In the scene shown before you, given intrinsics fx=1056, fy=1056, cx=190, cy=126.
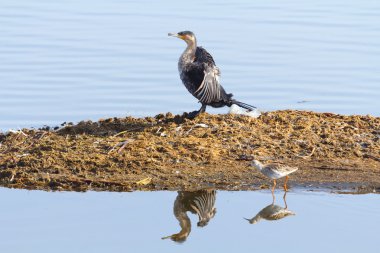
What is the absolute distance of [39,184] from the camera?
10023 millimetres

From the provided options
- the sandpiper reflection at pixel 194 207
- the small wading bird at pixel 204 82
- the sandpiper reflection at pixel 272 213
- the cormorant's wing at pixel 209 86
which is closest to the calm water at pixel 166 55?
the small wading bird at pixel 204 82

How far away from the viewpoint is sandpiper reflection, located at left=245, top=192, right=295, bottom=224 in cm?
938

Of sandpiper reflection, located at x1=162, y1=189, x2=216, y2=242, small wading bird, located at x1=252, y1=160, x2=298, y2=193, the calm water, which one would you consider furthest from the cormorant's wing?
sandpiper reflection, located at x1=162, y1=189, x2=216, y2=242

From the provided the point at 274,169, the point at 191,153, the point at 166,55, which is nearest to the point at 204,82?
the point at 191,153

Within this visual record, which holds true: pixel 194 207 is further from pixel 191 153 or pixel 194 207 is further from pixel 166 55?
pixel 166 55

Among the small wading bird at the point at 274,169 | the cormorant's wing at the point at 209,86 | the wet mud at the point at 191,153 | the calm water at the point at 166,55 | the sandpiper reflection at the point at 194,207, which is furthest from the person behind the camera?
the calm water at the point at 166,55

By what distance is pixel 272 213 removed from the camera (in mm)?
9492

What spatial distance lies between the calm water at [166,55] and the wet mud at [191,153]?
200cm

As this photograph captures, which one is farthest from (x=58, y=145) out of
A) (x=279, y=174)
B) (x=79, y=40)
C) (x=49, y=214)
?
(x=79, y=40)

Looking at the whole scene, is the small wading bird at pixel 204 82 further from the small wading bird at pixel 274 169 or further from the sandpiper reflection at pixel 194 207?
the sandpiper reflection at pixel 194 207

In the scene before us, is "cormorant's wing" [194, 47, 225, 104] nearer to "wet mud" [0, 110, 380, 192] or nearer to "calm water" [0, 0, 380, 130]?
"wet mud" [0, 110, 380, 192]

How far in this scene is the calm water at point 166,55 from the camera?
47.2 ft

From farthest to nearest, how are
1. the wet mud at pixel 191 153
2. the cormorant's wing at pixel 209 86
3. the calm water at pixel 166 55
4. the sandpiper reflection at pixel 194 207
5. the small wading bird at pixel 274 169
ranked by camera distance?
the calm water at pixel 166 55, the cormorant's wing at pixel 209 86, the wet mud at pixel 191 153, the small wading bird at pixel 274 169, the sandpiper reflection at pixel 194 207

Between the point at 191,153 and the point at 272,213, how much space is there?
5.03 feet
